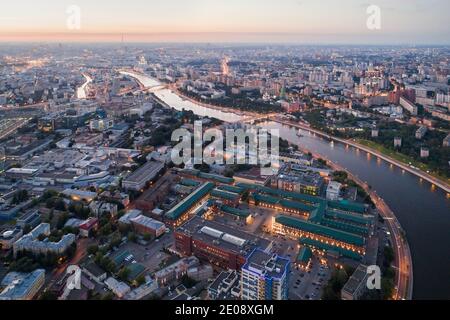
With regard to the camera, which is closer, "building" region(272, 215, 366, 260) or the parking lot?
the parking lot

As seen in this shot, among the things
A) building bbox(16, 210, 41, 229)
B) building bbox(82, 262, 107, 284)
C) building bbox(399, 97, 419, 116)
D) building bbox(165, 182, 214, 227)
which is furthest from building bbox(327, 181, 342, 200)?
building bbox(399, 97, 419, 116)

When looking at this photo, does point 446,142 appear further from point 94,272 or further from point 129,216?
point 94,272

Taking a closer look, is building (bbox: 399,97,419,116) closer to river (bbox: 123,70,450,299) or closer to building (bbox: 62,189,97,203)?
river (bbox: 123,70,450,299)

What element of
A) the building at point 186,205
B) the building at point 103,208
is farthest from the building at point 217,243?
the building at point 103,208

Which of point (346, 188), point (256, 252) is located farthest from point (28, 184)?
point (346, 188)

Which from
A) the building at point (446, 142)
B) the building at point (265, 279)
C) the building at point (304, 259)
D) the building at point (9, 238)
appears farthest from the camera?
the building at point (446, 142)

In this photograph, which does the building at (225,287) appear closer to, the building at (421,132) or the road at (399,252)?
the road at (399,252)

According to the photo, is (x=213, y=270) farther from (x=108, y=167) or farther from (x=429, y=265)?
(x=108, y=167)
